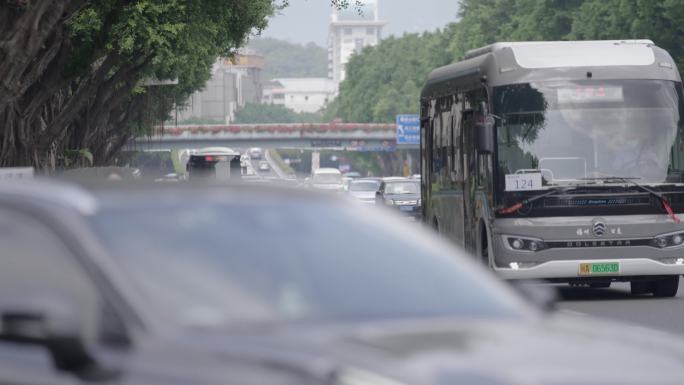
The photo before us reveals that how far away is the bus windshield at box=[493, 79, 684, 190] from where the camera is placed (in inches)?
750

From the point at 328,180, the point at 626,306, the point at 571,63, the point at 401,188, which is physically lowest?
the point at 328,180

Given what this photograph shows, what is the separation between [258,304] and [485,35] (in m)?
87.8

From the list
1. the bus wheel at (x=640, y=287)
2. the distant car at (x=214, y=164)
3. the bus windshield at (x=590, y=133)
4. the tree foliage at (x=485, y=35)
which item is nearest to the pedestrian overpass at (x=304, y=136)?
the tree foliage at (x=485, y=35)

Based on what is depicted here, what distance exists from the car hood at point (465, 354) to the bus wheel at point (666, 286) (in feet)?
53.1

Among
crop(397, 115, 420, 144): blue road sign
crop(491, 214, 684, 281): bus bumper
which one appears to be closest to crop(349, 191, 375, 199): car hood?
crop(491, 214, 684, 281): bus bumper

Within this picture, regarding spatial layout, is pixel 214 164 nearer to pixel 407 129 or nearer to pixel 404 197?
pixel 407 129

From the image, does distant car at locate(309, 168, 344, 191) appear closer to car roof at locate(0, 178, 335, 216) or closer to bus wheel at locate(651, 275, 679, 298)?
bus wheel at locate(651, 275, 679, 298)

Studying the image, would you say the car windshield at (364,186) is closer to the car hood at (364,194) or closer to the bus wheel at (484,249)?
the car hood at (364,194)

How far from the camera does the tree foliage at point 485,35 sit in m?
62.2

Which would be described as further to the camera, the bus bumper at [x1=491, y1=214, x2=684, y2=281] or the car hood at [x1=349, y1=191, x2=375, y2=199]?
the car hood at [x1=349, y1=191, x2=375, y2=199]

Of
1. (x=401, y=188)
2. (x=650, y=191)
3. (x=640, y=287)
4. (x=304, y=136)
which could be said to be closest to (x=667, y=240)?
(x=650, y=191)

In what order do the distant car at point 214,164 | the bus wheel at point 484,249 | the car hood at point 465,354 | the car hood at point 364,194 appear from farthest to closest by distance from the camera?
the distant car at point 214,164 < the car hood at point 364,194 < the bus wheel at point 484,249 < the car hood at point 465,354

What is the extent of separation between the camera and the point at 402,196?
50.5 meters

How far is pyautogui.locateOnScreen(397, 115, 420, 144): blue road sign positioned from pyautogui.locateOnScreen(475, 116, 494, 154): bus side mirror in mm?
82653
